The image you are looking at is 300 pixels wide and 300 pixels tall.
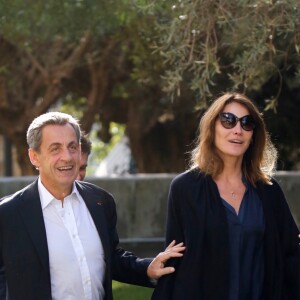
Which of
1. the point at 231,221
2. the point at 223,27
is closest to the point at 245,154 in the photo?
the point at 231,221

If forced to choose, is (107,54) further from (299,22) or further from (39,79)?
(299,22)

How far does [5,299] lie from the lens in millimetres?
4582

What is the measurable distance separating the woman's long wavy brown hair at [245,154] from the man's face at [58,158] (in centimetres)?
69

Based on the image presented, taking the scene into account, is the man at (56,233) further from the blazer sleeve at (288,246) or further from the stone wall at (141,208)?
the stone wall at (141,208)

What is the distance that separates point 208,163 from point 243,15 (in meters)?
2.27

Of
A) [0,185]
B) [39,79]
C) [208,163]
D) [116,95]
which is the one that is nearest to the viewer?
[208,163]

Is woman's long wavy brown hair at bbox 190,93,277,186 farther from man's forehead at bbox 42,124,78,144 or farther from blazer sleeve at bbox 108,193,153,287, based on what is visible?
man's forehead at bbox 42,124,78,144

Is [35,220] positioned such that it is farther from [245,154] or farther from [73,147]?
[245,154]

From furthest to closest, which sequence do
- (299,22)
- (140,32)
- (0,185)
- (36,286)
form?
(0,185), (140,32), (299,22), (36,286)

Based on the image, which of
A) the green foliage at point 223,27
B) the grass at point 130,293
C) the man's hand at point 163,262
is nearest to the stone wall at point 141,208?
the grass at point 130,293

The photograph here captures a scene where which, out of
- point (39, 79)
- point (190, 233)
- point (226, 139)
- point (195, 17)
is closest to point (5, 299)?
point (190, 233)

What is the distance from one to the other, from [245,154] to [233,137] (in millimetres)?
216

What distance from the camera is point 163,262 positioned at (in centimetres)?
476

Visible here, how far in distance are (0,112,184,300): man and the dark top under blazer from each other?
93 millimetres
